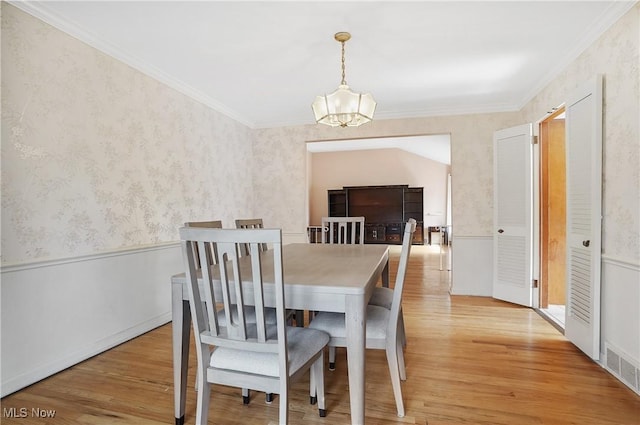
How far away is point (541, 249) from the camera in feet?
11.5

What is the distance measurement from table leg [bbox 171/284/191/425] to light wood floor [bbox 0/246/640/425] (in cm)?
14

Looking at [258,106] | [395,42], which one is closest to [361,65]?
[395,42]

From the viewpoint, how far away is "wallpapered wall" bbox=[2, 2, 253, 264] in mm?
1996

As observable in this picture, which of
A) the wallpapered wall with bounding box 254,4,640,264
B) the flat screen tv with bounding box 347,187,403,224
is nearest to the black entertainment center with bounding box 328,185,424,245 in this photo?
the flat screen tv with bounding box 347,187,403,224

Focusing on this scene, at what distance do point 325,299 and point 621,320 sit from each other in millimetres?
2040

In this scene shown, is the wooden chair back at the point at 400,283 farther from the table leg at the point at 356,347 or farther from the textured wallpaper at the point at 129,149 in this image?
the textured wallpaper at the point at 129,149

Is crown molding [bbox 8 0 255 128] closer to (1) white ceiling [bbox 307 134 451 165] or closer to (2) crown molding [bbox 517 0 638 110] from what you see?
(2) crown molding [bbox 517 0 638 110]

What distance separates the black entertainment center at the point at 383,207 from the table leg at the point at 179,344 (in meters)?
7.94

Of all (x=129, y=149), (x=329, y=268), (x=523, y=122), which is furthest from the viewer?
(x=523, y=122)

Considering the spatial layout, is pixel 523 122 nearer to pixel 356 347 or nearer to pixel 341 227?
pixel 341 227

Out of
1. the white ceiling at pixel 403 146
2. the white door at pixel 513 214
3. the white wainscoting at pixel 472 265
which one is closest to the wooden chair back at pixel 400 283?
the white door at pixel 513 214

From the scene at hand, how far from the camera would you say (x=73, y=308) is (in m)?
2.29

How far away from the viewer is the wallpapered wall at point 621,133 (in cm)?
198

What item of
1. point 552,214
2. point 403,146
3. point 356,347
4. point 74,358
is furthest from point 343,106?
point 403,146
